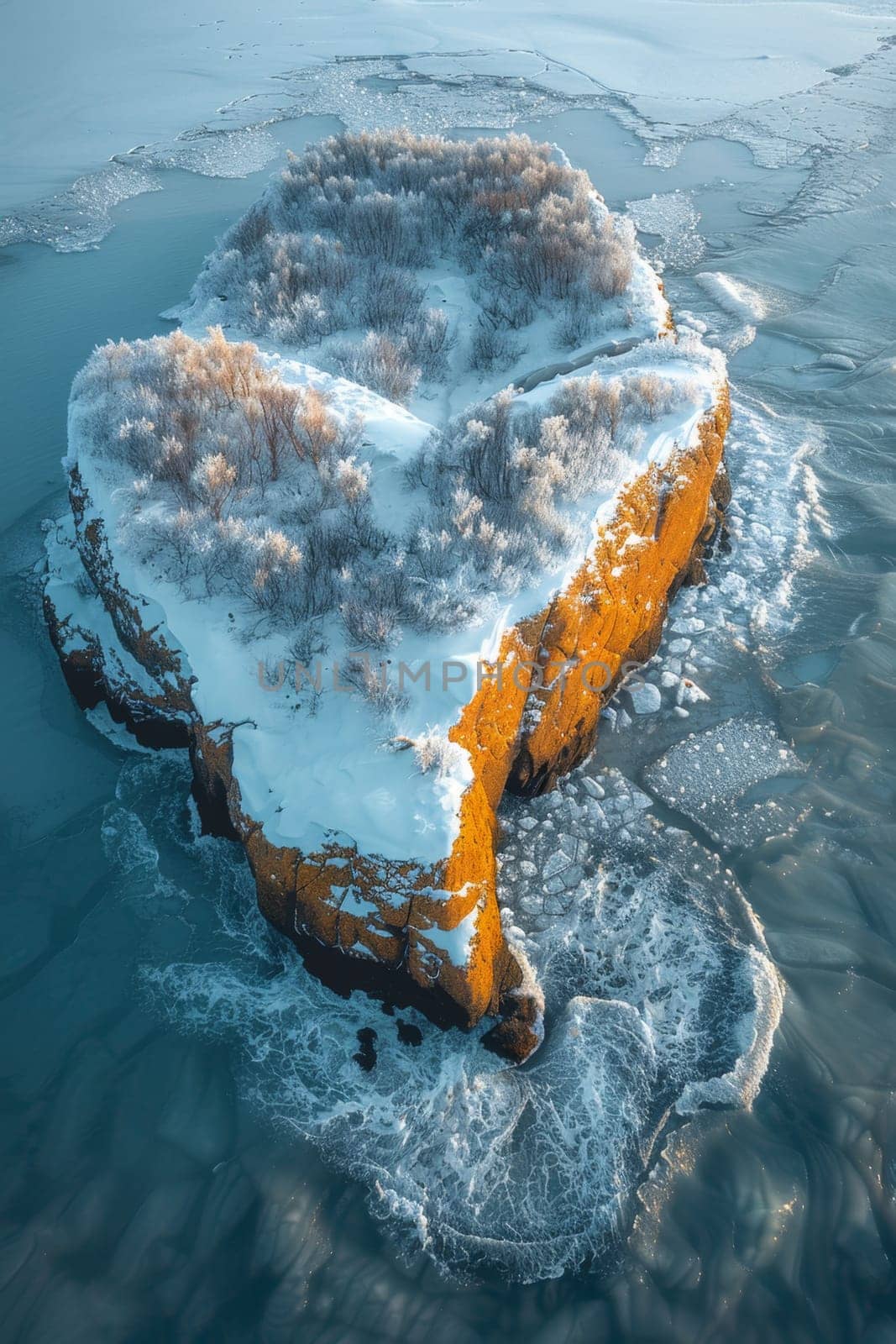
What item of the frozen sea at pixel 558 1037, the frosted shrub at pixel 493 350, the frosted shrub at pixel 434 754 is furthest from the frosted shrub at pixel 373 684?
the frosted shrub at pixel 493 350

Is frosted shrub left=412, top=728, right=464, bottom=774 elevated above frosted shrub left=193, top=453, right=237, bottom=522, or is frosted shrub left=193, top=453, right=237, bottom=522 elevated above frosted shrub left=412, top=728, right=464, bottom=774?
frosted shrub left=193, top=453, right=237, bottom=522

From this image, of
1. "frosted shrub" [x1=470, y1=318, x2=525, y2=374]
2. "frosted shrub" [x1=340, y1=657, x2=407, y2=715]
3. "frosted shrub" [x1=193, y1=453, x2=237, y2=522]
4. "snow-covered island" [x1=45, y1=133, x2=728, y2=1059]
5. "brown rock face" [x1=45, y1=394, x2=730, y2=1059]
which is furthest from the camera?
"frosted shrub" [x1=470, y1=318, x2=525, y2=374]

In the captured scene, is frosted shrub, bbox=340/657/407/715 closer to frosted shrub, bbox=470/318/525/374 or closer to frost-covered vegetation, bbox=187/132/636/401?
frost-covered vegetation, bbox=187/132/636/401

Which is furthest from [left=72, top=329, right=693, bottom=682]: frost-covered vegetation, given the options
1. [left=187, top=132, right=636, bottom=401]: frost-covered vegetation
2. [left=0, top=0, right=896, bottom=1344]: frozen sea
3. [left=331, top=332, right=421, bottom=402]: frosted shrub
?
[left=187, top=132, right=636, bottom=401]: frost-covered vegetation

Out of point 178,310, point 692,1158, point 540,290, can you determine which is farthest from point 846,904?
point 178,310

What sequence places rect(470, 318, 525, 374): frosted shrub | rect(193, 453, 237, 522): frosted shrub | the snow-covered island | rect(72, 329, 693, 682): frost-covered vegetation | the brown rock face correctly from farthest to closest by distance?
rect(470, 318, 525, 374): frosted shrub, rect(193, 453, 237, 522): frosted shrub, rect(72, 329, 693, 682): frost-covered vegetation, the snow-covered island, the brown rock face

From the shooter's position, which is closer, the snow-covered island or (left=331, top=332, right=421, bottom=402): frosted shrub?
the snow-covered island
